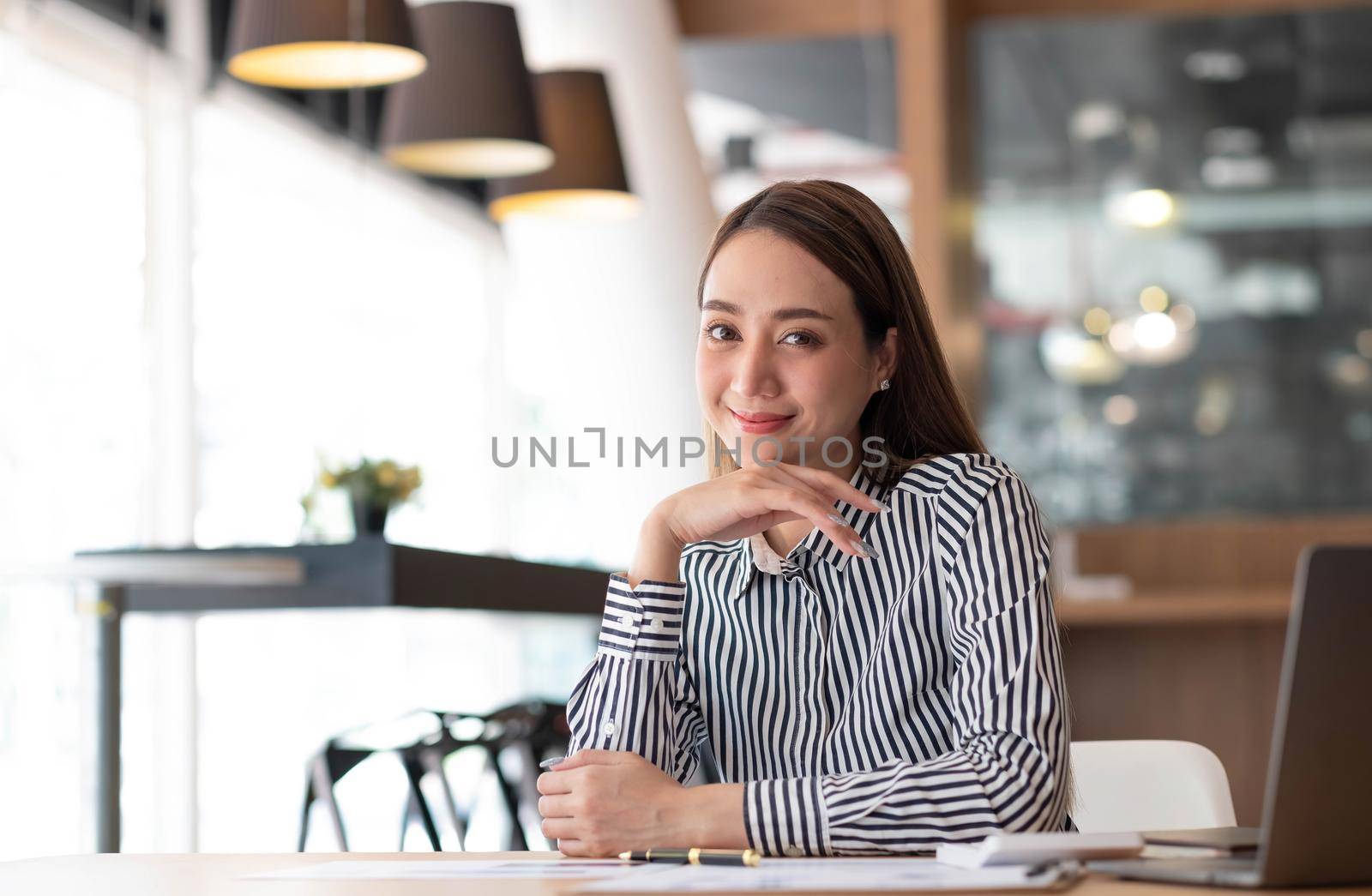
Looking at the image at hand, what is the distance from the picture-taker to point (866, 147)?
8828mm

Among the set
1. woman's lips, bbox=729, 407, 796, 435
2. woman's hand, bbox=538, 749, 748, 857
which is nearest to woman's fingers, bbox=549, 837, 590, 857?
woman's hand, bbox=538, 749, 748, 857

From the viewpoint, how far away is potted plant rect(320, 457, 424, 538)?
8.83 ft

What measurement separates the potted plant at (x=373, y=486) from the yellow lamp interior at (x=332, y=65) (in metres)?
0.69

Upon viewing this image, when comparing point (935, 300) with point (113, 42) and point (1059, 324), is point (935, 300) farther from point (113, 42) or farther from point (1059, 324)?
point (113, 42)

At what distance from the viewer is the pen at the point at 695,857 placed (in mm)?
1045

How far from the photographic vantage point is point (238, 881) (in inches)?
40.5

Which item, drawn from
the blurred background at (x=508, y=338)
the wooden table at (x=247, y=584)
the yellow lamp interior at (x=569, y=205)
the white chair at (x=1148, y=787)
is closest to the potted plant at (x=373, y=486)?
the blurred background at (x=508, y=338)

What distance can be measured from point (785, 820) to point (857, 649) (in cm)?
33

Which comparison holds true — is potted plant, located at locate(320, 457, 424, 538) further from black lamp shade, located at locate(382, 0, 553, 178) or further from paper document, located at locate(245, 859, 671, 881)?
paper document, located at locate(245, 859, 671, 881)

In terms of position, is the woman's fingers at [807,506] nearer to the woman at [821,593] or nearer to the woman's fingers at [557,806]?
the woman at [821,593]

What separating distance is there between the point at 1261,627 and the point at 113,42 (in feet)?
11.3

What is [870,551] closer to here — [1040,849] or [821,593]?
[821,593]

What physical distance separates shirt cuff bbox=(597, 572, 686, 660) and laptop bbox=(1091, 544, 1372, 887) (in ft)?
2.08

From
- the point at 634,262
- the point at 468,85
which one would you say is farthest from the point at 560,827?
the point at 634,262
